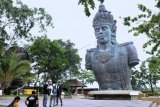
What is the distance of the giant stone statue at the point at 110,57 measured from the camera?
94.7ft

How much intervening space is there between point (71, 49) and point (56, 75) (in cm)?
733

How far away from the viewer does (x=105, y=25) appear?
29484mm

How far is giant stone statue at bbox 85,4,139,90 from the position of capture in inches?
1137

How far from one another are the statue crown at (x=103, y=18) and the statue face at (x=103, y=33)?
0.39 metres

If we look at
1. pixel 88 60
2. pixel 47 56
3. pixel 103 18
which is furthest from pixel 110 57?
pixel 47 56

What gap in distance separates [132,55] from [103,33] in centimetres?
307

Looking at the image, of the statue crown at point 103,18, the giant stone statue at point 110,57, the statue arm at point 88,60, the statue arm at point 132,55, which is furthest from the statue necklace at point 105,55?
the statue crown at point 103,18

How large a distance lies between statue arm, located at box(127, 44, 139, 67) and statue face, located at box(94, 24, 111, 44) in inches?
76.6

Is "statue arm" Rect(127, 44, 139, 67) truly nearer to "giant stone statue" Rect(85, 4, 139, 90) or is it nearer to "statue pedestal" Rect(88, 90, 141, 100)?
"giant stone statue" Rect(85, 4, 139, 90)

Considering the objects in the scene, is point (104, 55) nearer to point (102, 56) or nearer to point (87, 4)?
point (102, 56)

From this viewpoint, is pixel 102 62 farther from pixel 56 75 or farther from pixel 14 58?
pixel 56 75

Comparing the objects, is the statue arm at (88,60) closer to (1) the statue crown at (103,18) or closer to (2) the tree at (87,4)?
(1) the statue crown at (103,18)

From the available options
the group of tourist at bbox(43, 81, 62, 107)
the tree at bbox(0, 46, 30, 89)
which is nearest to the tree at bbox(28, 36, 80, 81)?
the tree at bbox(0, 46, 30, 89)

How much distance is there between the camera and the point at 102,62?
29.5 meters
